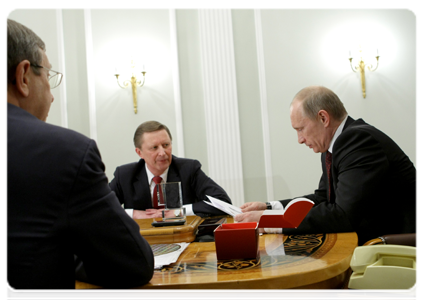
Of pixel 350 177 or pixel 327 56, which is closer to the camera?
pixel 350 177

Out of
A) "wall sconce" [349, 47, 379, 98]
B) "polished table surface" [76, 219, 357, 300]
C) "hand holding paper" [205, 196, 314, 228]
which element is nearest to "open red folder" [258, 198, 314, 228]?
"hand holding paper" [205, 196, 314, 228]

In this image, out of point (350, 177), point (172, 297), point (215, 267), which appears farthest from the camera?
point (350, 177)

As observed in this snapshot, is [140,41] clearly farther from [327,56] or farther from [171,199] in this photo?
[171,199]

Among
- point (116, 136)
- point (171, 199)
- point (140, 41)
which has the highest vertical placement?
point (140, 41)

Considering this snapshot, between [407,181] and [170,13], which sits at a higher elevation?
[170,13]

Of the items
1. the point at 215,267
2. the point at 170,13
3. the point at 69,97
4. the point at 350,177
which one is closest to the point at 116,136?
the point at 69,97

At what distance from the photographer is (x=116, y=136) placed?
507cm

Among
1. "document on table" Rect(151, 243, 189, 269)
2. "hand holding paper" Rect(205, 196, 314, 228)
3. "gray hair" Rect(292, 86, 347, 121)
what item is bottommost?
"document on table" Rect(151, 243, 189, 269)

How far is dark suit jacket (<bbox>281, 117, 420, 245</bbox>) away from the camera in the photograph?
194 cm

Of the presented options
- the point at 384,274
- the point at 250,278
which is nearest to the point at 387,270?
the point at 384,274

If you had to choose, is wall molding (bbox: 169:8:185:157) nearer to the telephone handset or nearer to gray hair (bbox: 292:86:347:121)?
gray hair (bbox: 292:86:347:121)

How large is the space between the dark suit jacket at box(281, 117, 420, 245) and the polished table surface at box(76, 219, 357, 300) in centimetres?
53

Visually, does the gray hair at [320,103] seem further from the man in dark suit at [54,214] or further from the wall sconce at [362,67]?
the wall sconce at [362,67]

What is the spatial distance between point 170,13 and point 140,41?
55cm
